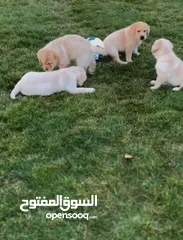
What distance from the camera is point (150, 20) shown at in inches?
280

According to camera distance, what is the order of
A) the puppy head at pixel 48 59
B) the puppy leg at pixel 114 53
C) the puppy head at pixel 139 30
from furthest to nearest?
1. the puppy leg at pixel 114 53
2. the puppy head at pixel 139 30
3. the puppy head at pixel 48 59

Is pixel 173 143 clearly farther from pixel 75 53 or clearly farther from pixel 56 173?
pixel 75 53

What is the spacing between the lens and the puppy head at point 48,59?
4848mm

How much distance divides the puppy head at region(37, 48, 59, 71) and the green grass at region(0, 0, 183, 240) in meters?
0.34

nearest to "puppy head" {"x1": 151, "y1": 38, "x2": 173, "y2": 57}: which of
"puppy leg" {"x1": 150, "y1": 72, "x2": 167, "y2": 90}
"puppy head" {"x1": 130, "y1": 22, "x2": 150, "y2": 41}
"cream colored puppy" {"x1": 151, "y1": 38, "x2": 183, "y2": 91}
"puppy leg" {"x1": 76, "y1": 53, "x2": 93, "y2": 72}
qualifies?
"cream colored puppy" {"x1": 151, "y1": 38, "x2": 183, "y2": 91}

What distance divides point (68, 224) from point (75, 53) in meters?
2.49

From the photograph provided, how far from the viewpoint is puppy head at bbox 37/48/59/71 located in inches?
191

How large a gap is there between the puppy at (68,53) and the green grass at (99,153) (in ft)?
0.65

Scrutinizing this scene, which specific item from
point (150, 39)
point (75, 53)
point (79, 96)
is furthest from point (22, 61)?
point (150, 39)

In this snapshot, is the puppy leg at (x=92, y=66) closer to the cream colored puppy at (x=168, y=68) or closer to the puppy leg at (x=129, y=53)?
the puppy leg at (x=129, y=53)

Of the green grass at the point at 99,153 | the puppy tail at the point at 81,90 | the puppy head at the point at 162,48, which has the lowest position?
the green grass at the point at 99,153

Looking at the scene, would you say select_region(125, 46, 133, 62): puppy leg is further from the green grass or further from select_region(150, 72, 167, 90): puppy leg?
select_region(150, 72, 167, 90): puppy leg

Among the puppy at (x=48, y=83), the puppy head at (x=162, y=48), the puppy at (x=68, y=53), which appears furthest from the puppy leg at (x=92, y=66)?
the puppy head at (x=162, y=48)

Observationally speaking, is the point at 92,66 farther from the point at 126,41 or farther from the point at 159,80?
the point at 159,80
